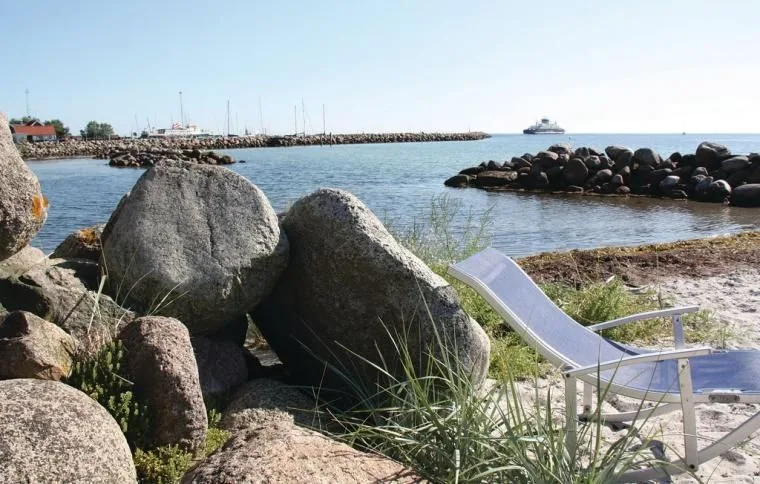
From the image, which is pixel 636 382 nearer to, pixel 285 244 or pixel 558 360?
pixel 558 360

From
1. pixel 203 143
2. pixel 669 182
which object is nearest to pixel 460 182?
pixel 669 182

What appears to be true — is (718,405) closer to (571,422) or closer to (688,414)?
(688,414)

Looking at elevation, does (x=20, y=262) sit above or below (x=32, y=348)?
above

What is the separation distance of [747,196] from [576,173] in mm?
6708

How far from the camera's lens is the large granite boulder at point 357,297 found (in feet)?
14.1

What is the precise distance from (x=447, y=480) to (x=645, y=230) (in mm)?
15523

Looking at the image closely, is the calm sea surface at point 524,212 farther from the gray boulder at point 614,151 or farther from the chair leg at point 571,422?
the chair leg at point 571,422

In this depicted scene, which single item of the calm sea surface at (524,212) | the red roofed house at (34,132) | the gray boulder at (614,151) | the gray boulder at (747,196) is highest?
the red roofed house at (34,132)

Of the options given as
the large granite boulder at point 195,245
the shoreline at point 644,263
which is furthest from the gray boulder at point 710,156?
the large granite boulder at point 195,245

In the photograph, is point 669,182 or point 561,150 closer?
point 669,182

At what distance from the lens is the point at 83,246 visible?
5.43 meters

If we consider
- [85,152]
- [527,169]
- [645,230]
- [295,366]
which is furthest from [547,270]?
[85,152]

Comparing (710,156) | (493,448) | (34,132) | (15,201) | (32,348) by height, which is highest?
(34,132)

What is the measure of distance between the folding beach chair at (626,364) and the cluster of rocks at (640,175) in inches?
770
